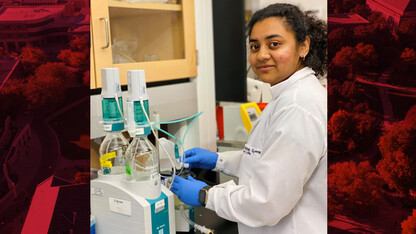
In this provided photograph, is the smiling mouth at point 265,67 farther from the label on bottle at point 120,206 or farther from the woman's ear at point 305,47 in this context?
the label on bottle at point 120,206

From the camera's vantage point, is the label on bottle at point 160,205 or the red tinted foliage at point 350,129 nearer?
the red tinted foliage at point 350,129

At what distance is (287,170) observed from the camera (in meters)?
0.96

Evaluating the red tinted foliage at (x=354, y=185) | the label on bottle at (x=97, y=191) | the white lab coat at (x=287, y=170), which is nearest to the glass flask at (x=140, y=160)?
the label on bottle at (x=97, y=191)

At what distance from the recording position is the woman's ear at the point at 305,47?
3.90 ft

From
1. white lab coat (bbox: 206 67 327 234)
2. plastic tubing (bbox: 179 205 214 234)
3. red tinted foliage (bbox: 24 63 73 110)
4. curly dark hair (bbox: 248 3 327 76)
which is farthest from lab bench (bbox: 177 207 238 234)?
→ red tinted foliage (bbox: 24 63 73 110)

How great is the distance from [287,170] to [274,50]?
16.2 inches

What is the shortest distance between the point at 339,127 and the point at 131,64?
1.05 m

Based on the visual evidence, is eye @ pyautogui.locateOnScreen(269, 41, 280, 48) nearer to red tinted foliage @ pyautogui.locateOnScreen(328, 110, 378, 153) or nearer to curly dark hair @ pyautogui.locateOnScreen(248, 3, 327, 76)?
curly dark hair @ pyautogui.locateOnScreen(248, 3, 327, 76)

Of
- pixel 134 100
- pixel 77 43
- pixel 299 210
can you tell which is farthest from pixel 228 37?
pixel 77 43

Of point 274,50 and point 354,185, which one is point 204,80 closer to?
point 274,50

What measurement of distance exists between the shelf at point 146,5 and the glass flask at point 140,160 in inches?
21.9

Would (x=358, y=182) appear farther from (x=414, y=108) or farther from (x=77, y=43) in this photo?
(x=77, y=43)

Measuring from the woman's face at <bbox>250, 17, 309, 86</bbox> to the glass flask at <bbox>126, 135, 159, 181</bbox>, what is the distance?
0.47 metres

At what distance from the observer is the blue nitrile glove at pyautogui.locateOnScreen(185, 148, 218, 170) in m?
1.53
